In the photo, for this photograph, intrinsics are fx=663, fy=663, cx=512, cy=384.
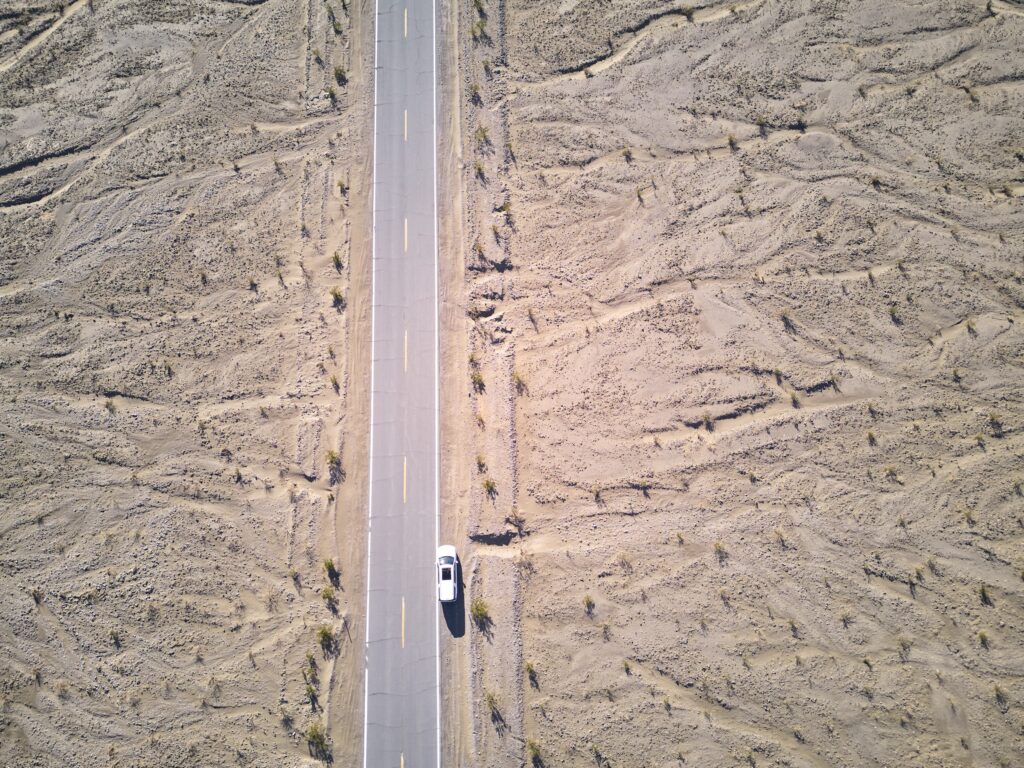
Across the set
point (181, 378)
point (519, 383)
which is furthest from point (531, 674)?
point (181, 378)

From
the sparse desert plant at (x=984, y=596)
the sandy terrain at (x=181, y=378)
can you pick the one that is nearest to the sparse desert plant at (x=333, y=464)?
the sandy terrain at (x=181, y=378)

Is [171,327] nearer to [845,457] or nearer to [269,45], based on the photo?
[269,45]

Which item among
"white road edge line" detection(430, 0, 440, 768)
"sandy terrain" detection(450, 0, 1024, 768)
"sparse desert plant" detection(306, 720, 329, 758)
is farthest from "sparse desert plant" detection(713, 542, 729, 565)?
"sparse desert plant" detection(306, 720, 329, 758)

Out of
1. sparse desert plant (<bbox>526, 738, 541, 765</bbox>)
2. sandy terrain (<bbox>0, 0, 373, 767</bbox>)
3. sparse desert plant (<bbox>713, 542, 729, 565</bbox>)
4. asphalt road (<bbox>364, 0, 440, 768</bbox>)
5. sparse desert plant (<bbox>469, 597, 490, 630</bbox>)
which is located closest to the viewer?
sparse desert plant (<bbox>526, 738, 541, 765</bbox>)

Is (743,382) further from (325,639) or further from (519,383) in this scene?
(325,639)

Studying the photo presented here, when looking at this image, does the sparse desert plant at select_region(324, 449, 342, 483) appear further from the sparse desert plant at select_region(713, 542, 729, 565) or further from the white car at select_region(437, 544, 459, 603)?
the sparse desert plant at select_region(713, 542, 729, 565)

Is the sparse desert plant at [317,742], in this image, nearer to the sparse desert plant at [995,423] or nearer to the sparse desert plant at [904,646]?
the sparse desert plant at [904,646]
